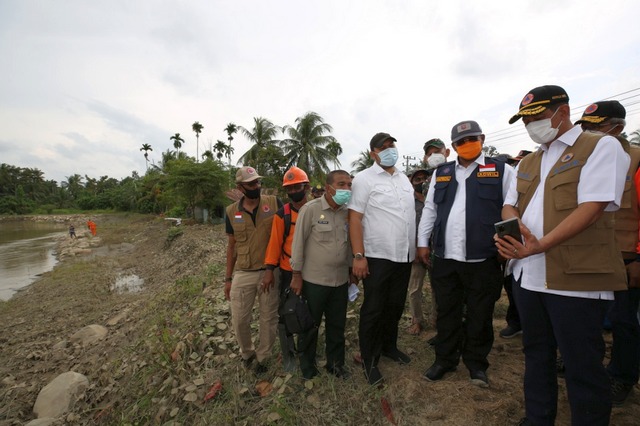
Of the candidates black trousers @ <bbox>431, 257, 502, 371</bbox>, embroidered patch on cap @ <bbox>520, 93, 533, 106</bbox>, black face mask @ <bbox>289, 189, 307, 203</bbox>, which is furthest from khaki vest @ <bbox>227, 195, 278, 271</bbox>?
embroidered patch on cap @ <bbox>520, 93, 533, 106</bbox>

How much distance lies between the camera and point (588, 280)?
1624 millimetres

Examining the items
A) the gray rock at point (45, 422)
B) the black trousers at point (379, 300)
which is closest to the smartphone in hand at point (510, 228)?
the black trousers at point (379, 300)

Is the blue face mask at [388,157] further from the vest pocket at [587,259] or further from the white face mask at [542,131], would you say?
the vest pocket at [587,259]

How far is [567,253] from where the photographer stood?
1.66 metres

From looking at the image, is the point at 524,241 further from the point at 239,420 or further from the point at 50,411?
the point at 50,411

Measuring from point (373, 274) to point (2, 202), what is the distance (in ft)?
219

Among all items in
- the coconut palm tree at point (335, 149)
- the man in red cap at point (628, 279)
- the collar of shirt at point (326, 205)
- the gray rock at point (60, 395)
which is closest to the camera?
the man in red cap at point (628, 279)

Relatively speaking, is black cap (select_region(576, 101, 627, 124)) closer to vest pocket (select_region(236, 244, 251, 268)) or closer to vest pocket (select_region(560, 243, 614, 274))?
vest pocket (select_region(560, 243, 614, 274))

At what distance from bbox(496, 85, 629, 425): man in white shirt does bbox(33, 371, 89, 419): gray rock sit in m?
5.27

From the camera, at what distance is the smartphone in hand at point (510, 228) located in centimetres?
176

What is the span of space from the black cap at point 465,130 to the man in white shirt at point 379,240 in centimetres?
51

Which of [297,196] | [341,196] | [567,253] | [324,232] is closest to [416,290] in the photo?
[324,232]

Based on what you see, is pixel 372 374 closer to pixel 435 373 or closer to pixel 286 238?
pixel 435 373

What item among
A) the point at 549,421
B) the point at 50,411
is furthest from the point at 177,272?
the point at 549,421
